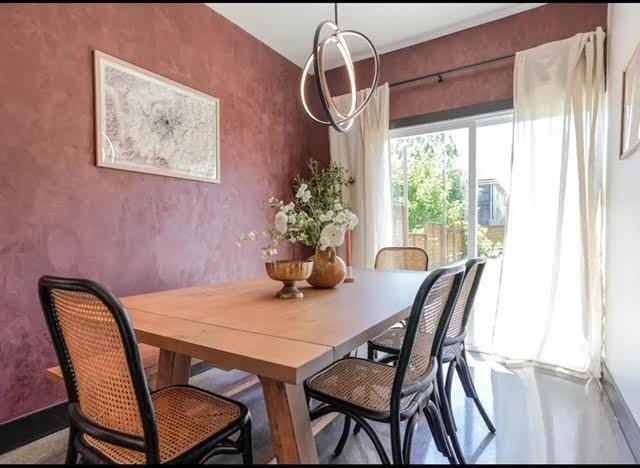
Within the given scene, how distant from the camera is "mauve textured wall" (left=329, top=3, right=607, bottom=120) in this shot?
8.50 ft

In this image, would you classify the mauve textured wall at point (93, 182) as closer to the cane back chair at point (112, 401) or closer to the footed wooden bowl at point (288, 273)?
the cane back chair at point (112, 401)

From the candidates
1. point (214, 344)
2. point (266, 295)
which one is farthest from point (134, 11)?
point (214, 344)

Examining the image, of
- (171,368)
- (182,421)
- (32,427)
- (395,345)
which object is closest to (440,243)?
(395,345)

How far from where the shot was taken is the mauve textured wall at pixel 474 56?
2590mm

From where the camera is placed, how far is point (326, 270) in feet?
5.83

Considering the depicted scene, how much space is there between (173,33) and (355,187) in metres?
1.92

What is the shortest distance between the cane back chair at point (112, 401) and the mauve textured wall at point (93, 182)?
988 millimetres

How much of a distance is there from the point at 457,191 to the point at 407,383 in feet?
7.55

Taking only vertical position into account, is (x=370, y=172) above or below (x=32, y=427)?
above

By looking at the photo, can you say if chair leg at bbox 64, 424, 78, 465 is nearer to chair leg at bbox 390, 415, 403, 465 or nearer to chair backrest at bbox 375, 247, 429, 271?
Answer: chair leg at bbox 390, 415, 403, 465

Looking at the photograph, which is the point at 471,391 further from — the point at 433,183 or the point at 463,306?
the point at 433,183

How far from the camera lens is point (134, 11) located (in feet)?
7.27

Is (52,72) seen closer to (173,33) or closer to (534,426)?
(173,33)

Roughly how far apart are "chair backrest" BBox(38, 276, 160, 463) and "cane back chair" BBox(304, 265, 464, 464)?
629mm
